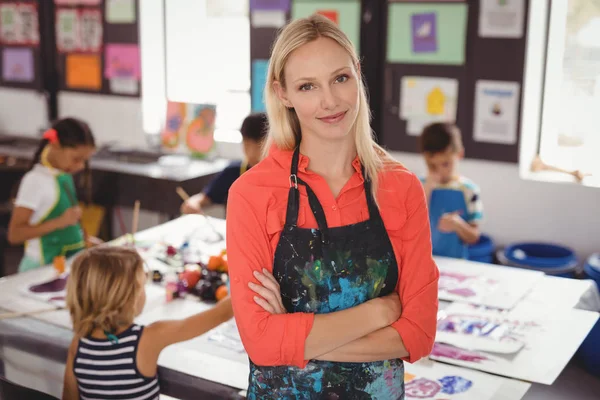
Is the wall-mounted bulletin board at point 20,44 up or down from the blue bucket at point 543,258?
up

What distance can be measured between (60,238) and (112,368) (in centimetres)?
131

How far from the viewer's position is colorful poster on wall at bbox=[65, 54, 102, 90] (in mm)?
5691

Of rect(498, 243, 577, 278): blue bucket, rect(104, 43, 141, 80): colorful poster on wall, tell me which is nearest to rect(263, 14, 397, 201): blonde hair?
rect(498, 243, 577, 278): blue bucket

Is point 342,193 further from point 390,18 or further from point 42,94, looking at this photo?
point 42,94

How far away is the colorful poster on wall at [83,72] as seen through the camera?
569 cm

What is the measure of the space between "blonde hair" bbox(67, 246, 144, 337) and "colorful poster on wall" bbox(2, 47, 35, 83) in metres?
4.46

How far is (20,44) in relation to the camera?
604cm

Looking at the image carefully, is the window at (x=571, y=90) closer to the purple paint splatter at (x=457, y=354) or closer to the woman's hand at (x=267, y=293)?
the purple paint splatter at (x=457, y=354)

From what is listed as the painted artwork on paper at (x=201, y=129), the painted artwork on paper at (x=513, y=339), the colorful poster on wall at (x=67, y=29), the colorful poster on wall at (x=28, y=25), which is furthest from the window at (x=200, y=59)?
the painted artwork on paper at (x=513, y=339)

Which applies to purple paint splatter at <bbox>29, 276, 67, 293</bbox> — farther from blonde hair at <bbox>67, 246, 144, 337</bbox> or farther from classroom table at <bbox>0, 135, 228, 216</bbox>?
classroom table at <bbox>0, 135, 228, 216</bbox>

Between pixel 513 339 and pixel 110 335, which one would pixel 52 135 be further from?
pixel 513 339

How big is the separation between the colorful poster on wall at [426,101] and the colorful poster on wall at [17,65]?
3277 millimetres

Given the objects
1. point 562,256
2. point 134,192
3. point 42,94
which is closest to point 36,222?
point 134,192

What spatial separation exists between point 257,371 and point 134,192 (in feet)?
11.2
